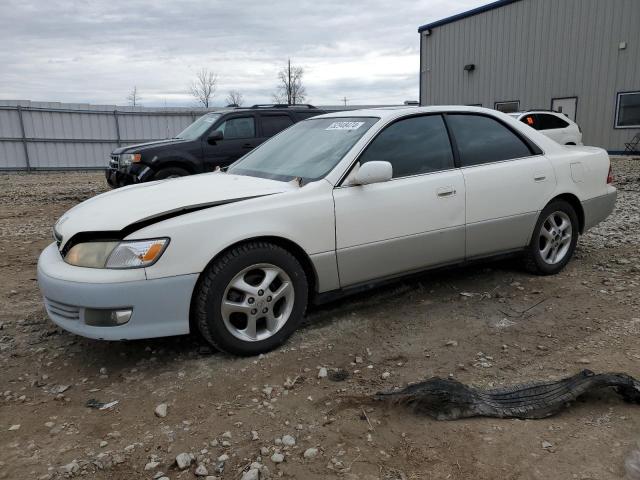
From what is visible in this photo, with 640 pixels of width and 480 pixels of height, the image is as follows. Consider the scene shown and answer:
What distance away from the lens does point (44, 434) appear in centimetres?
268

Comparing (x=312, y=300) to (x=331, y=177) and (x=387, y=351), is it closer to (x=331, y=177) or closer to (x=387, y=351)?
(x=387, y=351)

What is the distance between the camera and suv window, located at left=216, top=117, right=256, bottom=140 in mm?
9547

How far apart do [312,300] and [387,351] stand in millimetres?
638

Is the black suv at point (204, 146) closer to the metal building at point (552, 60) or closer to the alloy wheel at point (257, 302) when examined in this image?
the alloy wheel at point (257, 302)

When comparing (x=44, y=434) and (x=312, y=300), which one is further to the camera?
(x=312, y=300)

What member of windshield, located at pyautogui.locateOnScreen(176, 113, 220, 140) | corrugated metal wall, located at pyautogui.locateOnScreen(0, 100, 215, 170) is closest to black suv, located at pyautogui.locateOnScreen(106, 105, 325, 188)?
windshield, located at pyautogui.locateOnScreen(176, 113, 220, 140)

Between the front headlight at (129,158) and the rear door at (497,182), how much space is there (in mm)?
5993

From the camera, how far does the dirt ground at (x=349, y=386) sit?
2.40m

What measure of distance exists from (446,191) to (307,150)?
114cm

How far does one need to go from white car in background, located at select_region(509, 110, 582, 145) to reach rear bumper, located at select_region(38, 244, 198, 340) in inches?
495

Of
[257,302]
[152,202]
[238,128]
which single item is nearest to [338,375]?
[257,302]

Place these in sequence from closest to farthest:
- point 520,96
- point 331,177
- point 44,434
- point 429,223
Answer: point 44,434 < point 331,177 < point 429,223 < point 520,96

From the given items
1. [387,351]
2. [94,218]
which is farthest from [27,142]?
[387,351]

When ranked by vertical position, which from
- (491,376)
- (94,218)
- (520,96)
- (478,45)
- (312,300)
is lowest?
(491,376)
